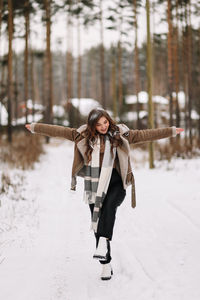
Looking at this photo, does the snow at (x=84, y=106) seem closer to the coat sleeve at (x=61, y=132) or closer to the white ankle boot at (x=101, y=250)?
the coat sleeve at (x=61, y=132)

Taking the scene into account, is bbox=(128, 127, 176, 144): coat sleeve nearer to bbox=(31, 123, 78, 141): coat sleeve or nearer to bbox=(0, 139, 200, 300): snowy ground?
bbox=(31, 123, 78, 141): coat sleeve

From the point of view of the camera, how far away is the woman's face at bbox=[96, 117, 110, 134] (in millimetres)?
3448

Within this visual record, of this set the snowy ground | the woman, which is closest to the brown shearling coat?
the woman

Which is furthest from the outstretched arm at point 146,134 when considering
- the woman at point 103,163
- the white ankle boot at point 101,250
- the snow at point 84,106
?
the snow at point 84,106

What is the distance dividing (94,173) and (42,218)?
2993 millimetres

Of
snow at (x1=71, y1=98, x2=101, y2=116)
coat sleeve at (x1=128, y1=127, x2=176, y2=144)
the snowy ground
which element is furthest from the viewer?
snow at (x1=71, y1=98, x2=101, y2=116)

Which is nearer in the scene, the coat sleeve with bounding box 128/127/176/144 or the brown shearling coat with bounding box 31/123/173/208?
the brown shearling coat with bounding box 31/123/173/208

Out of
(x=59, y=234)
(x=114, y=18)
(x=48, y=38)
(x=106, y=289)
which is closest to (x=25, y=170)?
(x=59, y=234)

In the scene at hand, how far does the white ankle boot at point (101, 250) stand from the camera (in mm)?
3417

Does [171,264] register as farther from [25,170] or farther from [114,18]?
[114,18]

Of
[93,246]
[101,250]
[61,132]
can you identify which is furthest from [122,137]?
[93,246]

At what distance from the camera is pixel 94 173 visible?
140 inches

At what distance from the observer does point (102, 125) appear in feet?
11.4

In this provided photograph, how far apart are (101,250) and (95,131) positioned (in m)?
1.20
